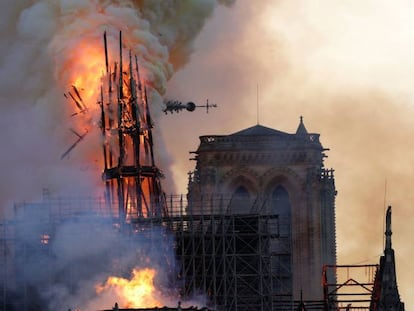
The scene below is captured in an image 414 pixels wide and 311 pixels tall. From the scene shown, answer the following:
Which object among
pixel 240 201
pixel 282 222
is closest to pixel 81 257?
pixel 240 201

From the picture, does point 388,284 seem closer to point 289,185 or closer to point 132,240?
point 132,240

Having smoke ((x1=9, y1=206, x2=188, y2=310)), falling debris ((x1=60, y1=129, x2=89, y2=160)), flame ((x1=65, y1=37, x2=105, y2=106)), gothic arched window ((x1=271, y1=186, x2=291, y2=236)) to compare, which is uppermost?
flame ((x1=65, y1=37, x2=105, y2=106))

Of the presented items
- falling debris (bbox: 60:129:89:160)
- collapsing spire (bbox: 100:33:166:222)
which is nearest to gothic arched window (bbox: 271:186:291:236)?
collapsing spire (bbox: 100:33:166:222)

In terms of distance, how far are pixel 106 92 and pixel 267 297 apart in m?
17.4

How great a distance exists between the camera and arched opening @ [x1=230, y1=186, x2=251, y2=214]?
171m

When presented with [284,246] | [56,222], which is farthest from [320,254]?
[56,222]

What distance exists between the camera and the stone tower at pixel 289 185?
176m

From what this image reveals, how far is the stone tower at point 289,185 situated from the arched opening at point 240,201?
80mm

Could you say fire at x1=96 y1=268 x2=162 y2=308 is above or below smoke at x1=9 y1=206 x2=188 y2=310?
below

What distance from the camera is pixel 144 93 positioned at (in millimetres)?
148000

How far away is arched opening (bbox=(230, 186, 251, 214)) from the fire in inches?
1232

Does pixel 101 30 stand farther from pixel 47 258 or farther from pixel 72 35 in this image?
pixel 47 258

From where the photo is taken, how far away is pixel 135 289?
136 m

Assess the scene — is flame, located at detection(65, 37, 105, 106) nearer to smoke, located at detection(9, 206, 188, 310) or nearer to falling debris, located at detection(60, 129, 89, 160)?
falling debris, located at detection(60, 129, 89, 160)
